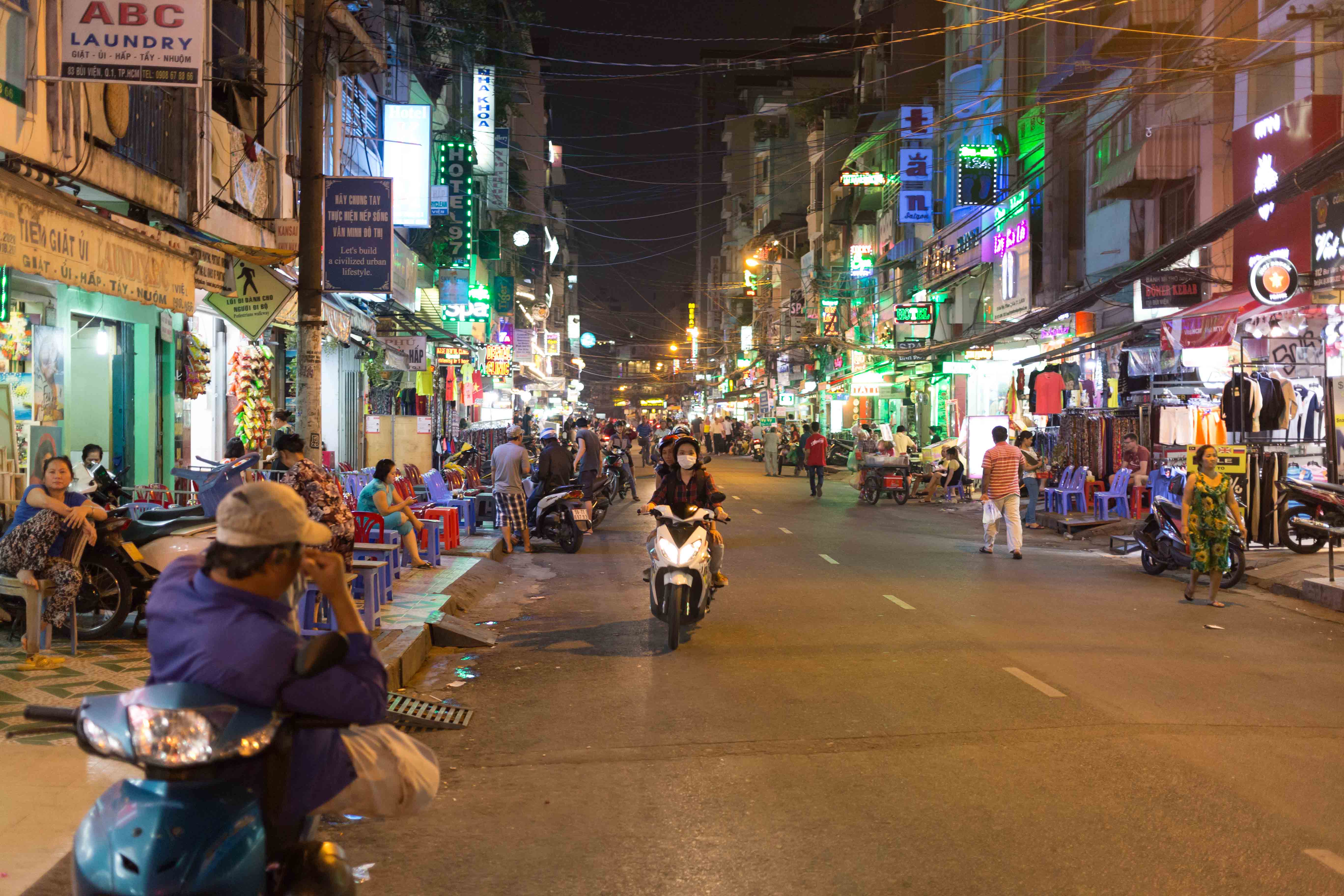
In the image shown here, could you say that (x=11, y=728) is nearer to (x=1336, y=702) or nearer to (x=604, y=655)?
(x=604, y=655)

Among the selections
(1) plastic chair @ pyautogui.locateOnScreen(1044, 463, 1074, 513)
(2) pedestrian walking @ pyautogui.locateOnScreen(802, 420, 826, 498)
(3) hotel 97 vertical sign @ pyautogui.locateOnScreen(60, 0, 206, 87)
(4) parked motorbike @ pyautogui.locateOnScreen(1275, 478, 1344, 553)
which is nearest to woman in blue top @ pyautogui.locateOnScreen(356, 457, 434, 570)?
(3) hotel 97 vertical sign @ pyautogui.locateOnScreen(60, 0, 206, 87)

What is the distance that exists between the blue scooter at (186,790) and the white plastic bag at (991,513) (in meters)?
15.8

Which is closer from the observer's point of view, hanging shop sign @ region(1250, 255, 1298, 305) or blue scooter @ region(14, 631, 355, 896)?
blue scooter @ region(14, 631, 355, 896)

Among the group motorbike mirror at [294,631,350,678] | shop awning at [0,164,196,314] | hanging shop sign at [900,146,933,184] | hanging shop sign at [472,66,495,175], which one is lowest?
motorbike mirror at [294,631,350,678]

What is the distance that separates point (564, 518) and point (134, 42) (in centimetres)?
980

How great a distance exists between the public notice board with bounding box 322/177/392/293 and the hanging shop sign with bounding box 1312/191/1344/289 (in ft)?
41.5

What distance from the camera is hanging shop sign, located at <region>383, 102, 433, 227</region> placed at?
2712cm

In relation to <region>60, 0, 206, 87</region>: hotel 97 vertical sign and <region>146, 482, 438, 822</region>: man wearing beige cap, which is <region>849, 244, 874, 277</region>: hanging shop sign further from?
<region>146, 482, 438, 822</region>: man wearing beige cap

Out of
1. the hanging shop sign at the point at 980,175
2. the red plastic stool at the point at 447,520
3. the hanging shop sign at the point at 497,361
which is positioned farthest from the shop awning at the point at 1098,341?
the hanging shop sign at the point at 497,361

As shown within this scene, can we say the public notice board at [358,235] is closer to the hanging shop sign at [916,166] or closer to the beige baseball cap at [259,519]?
the beige baseball cap at [259,519]

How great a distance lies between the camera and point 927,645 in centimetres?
999

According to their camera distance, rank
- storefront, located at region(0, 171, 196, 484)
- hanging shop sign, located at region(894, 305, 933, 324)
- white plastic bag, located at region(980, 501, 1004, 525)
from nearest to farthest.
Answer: storefront, located at region(0, 171, 196, 484), white plastic bag, located at region(980, 501, 1004, 525), hanging shop sign, located at region(894, 305, 933, 324)

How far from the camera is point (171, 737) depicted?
287 centimetres

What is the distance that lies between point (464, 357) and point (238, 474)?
73.1 feet
